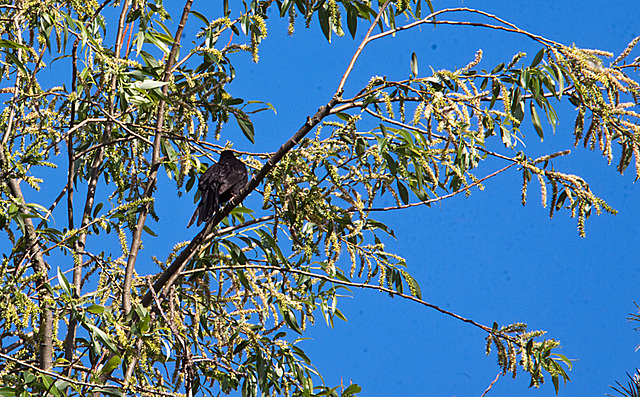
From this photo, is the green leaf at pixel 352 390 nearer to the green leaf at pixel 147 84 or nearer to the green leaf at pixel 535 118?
the green leaf at pixel 535 118

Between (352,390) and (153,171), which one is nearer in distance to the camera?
(352,390)

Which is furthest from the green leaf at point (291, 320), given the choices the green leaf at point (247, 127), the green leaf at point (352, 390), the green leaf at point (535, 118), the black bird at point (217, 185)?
the green leaf at point (535, 118)

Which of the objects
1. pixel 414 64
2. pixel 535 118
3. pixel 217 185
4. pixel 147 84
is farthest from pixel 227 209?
pixel 535 118

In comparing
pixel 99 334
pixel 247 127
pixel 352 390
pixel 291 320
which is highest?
pixel 247 127

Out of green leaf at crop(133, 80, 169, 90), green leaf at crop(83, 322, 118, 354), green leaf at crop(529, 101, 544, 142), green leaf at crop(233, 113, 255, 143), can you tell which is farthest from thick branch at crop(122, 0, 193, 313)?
green leaf at crop(529, 101, 544, 142)

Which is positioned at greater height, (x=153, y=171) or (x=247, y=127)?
(x=247, y=127)

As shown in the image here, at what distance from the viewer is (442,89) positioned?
82.7 inches

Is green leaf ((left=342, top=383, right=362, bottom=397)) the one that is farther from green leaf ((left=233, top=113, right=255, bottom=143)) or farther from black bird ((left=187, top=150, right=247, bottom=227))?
green leaf ((left=233, top=113, right=255, bottom=143))

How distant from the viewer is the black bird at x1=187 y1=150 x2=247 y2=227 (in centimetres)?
291

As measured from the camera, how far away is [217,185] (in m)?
2.97

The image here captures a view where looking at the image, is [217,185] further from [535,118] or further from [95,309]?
[535,118]

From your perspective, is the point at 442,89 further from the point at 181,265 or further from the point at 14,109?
the point at 14,109

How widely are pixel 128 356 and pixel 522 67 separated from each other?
1571 mm

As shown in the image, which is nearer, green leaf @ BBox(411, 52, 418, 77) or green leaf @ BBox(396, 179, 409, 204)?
green leaf @ BBox(411, 52, 418, 77)
